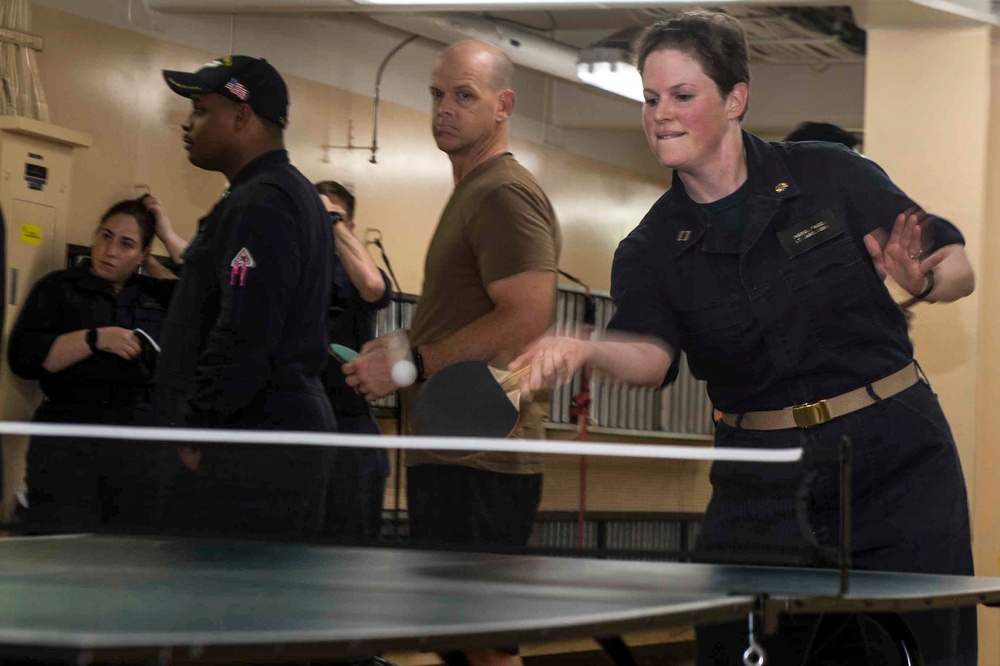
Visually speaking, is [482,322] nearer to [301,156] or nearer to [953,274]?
[953,274]

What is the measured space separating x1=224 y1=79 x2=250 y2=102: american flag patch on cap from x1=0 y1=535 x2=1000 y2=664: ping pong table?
1.32m

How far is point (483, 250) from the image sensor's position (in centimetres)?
338

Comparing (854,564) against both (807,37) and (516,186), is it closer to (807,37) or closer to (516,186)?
(516,186)

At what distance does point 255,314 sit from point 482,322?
0.52 meters

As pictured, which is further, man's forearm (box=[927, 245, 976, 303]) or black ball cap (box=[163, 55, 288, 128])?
black ball cap (box=[163, 55, 288, 128])

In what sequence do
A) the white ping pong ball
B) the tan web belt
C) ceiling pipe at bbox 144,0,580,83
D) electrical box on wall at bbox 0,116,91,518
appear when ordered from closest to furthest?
1. the tan web belt
2. the white ping pong ball
3. electrical box on wall at bbox 0,116,91,518
4. ceiling pipe at bbox 144,0,580,83

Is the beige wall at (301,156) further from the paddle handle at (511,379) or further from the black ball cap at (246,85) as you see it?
the paddle handle at (511,379)

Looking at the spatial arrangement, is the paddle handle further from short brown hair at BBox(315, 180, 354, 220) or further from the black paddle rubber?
short brown hair at BBox(315, 180, 354, 220)

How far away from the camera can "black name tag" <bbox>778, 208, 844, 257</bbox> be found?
8.45 feet

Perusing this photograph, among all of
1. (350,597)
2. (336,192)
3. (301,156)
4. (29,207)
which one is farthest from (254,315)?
(301,156)

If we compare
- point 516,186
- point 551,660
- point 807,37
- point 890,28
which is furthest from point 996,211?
point 516,186

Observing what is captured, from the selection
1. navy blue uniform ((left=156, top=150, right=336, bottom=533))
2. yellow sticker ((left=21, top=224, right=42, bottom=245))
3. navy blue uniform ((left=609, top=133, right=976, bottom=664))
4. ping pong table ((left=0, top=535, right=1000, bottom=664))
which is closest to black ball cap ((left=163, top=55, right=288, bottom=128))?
navy blue uniform ((left=156, top=150, right=336, bottom=533))

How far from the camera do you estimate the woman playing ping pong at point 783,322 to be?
244cm

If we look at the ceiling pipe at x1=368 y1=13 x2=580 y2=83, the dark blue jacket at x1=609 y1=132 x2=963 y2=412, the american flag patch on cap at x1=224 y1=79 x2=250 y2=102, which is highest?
the ceiling pipe at x1=368 y1=13 x2=580 y2=83
